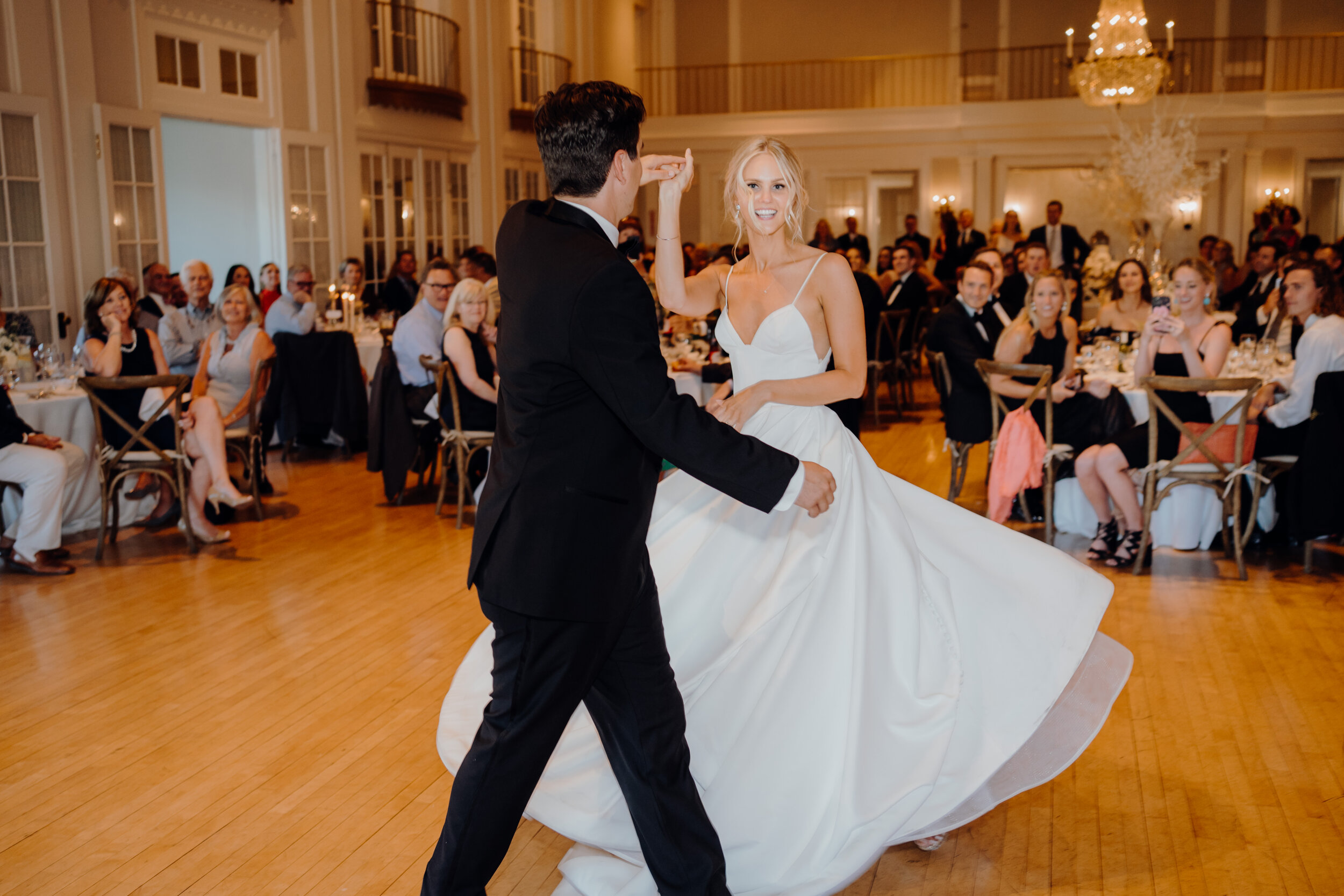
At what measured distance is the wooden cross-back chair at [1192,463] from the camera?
4.40 metres

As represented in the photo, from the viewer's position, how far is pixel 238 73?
9.05 meters

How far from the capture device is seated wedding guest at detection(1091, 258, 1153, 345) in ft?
21.0

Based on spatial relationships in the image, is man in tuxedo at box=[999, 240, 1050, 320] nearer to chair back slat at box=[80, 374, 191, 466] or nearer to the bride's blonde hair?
chair back slat at box=[80, 374, 191, 466]

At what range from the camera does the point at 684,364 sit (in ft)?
19.4

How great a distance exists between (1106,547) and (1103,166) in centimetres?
1178

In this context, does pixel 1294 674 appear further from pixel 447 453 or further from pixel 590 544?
pixel 447 453

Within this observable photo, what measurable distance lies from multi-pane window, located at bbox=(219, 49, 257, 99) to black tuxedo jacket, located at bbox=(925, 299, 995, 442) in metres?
6.24

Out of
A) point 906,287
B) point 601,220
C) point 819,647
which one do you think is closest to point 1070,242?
point 906,287

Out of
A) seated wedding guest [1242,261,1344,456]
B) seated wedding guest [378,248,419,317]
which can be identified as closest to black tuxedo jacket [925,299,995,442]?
seated wedding guest [1242,261,1344,456]

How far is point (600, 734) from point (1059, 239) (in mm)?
11556

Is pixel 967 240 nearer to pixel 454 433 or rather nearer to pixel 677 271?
pixel 454 433

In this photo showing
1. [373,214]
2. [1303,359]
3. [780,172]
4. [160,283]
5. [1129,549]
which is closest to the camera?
[780,172]

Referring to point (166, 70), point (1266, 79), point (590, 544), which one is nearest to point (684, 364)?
point (590, 544)

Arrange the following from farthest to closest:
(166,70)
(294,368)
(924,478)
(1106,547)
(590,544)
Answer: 1. (166,70)
2. (294,368)
3. (924,478)
4. (1106,547)
5. (590,544)
